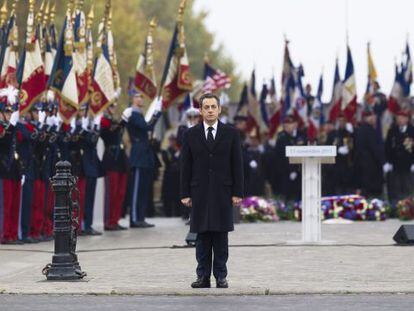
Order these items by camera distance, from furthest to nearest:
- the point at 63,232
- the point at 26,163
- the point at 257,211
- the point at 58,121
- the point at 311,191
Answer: the point at 257,211 → the point at 58,121 → the point at 26,163 → the point at 311,191 → the point at 63,232

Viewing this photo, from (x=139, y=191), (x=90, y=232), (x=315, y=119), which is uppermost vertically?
(x=315, y=119)

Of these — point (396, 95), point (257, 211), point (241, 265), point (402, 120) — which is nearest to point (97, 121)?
point (257, 211)

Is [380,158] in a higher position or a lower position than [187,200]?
higher

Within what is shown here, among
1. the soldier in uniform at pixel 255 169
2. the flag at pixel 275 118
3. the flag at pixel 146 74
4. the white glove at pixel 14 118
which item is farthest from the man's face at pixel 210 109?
the flag at pixel 275 118

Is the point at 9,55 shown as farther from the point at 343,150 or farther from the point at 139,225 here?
the point at 343,150

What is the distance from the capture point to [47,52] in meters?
21.9

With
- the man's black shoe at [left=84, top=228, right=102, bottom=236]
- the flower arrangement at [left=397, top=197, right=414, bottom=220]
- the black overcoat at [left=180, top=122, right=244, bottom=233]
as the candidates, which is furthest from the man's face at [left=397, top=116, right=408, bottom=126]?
the black overcoat at [left=180, top=122, right=244, bottom=233]

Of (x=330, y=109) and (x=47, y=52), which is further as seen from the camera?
(x=330, y=109)

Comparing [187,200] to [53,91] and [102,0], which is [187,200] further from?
[102,0]

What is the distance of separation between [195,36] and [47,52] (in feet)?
219

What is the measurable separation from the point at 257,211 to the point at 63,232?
38.8 feet

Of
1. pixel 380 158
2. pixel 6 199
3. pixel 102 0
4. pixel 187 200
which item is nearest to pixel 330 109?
pixel 380 158

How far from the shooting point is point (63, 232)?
14.3m

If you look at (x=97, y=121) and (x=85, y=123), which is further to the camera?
(x=97, y=121)
